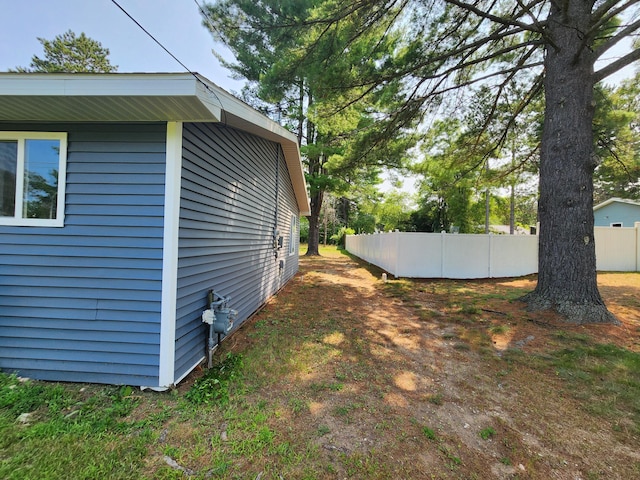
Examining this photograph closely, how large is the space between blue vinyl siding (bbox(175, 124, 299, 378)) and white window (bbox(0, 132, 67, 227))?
124 cm

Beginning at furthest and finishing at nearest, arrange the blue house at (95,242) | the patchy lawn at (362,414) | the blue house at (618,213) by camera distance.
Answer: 1. the blue house at (618,213)
2. the blue house at (95,242)
3. the patchy lawn at (362,414)

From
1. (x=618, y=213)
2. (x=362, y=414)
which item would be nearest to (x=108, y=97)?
(x=362, y=414)

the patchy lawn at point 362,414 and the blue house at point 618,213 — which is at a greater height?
the blue house at point 618,213

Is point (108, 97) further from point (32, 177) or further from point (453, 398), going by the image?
point (453, 398)

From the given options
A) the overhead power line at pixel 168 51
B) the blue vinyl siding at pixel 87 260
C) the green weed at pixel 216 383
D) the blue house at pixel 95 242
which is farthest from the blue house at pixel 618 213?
the blue vinyl siding at pixel 87 260

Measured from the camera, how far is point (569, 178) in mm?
4852

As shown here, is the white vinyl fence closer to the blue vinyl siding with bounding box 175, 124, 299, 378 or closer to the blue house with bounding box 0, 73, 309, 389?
the blue vinyl siding with bounding box 175, 124, 299, 378

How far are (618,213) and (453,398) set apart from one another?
78.5ft

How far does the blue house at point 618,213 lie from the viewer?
A: 671 inches

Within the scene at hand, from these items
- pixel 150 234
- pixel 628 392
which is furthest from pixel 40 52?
pixel 628 392

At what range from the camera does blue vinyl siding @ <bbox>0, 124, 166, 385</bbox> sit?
2.77 metres

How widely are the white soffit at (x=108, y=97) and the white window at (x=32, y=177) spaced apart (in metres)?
0.21

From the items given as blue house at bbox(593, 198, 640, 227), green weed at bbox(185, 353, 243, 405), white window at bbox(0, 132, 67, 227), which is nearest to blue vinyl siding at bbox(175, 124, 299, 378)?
green weed at bbox(185, 353, 243, 405)

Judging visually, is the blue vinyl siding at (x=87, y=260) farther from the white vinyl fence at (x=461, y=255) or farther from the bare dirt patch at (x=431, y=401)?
the white vinyl fence at (x=461, y=255)
